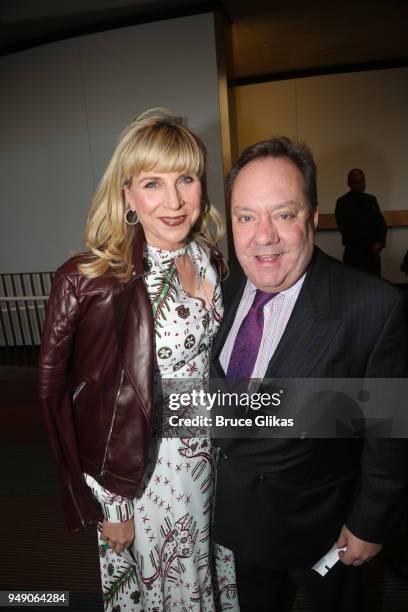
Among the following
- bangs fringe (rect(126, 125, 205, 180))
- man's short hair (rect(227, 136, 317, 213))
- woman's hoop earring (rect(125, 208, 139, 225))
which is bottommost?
woman's hoop earring (rect(125, 208, 139, 225))

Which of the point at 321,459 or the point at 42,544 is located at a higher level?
the point at 321,459

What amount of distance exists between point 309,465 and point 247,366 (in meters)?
0.32

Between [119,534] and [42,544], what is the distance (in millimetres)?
1268

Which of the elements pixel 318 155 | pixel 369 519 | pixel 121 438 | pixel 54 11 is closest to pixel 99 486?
pixel 121 438

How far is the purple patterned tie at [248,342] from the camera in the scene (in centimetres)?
128

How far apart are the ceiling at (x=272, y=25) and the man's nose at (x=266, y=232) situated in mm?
3640

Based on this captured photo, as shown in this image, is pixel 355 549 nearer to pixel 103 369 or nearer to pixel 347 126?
pixel 103 369

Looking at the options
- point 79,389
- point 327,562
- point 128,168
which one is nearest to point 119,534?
point 79,389

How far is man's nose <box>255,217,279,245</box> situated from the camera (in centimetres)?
117

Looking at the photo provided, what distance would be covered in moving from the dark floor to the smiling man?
2.53 ft

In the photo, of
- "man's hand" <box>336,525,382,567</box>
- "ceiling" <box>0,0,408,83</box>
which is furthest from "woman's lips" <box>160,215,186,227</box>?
"ceiling" <box>0,0,408,83</box>

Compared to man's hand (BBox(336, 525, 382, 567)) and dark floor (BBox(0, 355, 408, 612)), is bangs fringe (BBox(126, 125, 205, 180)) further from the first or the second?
dark floor (BBox(0, 355, 408, 612))

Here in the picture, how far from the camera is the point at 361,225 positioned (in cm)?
495

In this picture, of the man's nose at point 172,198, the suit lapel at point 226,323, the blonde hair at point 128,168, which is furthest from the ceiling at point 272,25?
the suit lapel at point 226,323
